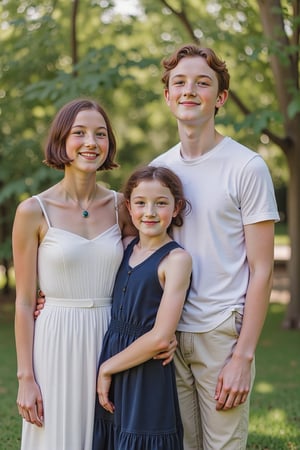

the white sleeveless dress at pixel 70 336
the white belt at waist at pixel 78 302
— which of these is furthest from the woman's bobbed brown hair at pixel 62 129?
the white belt at waist at pixel 78 302

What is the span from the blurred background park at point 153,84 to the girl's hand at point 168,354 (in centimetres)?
230

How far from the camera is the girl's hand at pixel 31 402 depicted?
10.5 ft

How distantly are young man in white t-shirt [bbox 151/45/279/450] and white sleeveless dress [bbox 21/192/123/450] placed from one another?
1.32 ft

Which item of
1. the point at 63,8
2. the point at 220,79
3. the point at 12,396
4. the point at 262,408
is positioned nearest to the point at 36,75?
the point at 63,8

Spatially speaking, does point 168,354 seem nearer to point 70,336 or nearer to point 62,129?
point 70,336

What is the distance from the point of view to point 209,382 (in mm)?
3162

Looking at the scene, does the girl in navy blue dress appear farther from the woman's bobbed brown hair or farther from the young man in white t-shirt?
the woman's bobbed brown hair

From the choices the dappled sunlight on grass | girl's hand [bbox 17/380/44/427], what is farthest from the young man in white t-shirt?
the dappled sunlight on grass

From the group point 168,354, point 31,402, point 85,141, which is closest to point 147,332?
point 168,354

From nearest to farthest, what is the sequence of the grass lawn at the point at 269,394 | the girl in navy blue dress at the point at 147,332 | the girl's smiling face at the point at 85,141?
the girl in navy blue dress at the point at 147,332 < the girl's smiling face at the point at 85,141 < the grass lawn at the point at 269,394

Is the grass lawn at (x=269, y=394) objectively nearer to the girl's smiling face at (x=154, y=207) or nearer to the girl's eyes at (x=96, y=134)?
the girl's smiling face at (x=154, y=207)

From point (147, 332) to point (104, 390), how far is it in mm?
335

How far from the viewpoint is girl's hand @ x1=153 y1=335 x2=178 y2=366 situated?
306 cm

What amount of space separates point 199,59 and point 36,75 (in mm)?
7730
